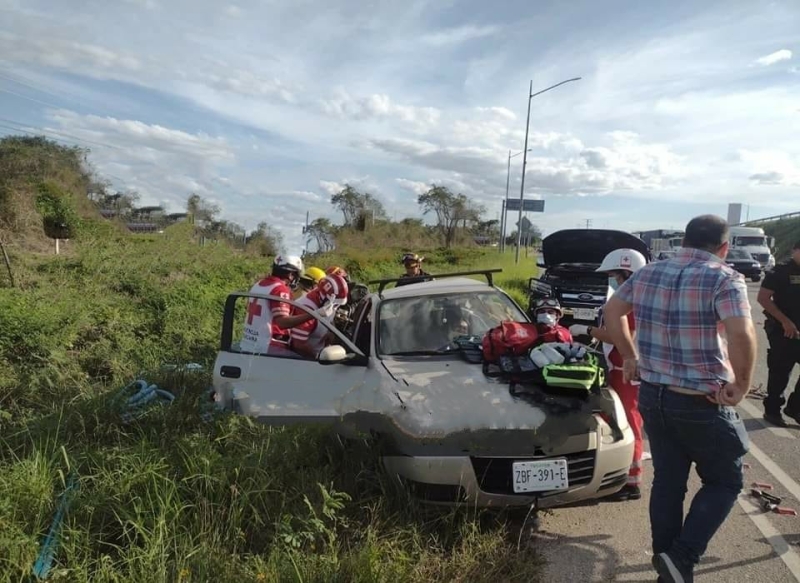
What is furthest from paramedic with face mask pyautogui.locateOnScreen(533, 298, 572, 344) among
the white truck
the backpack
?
the white truck

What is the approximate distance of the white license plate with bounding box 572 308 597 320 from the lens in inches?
327

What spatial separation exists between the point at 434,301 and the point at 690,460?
2208 millimetres

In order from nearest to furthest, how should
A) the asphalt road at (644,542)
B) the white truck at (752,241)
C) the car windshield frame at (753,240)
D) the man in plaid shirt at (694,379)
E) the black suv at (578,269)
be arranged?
the man in plaid shirt at (694,379), the asphalt road at (644,542), the black suv at (578,269), the white truck at (752,241), the car windshield frame at (753,240)

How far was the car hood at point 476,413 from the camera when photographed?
288 cm

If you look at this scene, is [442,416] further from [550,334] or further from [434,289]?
[434,289]

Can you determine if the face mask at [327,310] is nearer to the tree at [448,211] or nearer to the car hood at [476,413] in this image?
the car hood at [476,413]

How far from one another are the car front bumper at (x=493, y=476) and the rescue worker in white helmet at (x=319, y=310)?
179 cm

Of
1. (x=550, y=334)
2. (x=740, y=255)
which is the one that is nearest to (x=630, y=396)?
(x=550, y=334)

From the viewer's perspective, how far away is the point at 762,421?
5.02 meters

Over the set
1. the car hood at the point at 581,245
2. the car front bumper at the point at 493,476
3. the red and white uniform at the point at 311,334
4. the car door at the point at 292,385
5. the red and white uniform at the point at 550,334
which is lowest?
the car front bumper at the point at 493,476

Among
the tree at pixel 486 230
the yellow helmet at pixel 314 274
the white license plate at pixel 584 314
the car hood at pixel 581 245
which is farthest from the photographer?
the tree at pixel 486 230

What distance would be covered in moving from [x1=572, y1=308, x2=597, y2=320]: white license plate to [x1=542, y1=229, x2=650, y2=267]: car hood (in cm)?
135

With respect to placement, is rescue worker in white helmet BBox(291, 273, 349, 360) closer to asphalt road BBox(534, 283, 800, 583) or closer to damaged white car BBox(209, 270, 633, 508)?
damaged white car BBox(209, 270, 633, 508)

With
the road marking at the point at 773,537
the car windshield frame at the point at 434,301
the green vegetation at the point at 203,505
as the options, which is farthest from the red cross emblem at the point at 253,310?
the road marking at the point at 773,537
